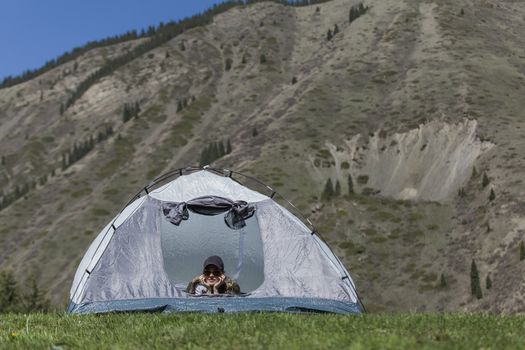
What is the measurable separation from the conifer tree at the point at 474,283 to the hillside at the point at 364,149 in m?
1.14

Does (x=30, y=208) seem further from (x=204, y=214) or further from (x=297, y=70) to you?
(x=204, y=214)

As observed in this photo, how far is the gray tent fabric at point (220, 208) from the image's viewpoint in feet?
58.8

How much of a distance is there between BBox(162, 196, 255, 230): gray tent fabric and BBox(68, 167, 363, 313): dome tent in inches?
1.3

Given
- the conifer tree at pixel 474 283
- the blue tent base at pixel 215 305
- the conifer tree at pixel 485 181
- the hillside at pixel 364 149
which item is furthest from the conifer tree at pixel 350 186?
the blue tent base at pixel 215 305

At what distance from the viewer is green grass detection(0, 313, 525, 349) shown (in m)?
6.81

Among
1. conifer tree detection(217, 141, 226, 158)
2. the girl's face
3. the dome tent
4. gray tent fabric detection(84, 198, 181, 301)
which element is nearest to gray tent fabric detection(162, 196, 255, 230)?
the dome tent

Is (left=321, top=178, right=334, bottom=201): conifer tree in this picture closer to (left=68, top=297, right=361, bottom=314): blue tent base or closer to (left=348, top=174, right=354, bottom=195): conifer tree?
(left=348, top=174, right=354, bottom=195): conifer tree

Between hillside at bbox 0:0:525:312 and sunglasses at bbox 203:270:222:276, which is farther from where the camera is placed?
hillside at bbox 0:0:525:312

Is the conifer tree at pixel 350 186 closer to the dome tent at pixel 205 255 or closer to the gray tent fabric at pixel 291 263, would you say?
the dome tent at pixel 205 255

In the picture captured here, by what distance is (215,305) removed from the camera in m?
12.9

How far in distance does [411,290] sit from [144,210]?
200 ft

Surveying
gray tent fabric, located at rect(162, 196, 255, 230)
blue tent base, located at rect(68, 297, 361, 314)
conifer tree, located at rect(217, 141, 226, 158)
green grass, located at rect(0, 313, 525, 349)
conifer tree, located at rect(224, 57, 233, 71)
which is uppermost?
conifer tree, located at rect(224, 57, 233, 71)

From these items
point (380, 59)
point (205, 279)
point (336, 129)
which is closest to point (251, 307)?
point (205, 279)

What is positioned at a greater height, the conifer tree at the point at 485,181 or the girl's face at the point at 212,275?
the girl's face at the point at 212,275
